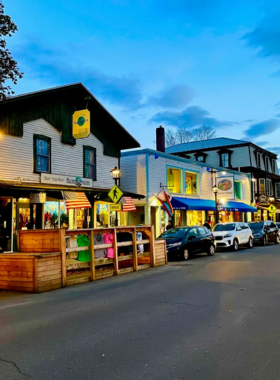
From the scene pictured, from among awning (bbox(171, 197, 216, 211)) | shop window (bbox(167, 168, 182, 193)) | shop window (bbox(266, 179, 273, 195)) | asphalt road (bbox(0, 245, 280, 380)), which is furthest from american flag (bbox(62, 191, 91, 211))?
shop window (bbox(266, 179, 273, 195))

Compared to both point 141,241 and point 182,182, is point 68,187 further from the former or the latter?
point 182,182

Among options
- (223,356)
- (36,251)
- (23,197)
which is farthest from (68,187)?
(223,356)

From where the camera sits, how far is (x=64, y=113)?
18969 millimetres

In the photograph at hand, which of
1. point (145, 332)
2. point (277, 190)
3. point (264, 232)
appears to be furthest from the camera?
point (277, 190)

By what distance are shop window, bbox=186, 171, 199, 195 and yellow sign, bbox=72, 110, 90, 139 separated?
14383mm

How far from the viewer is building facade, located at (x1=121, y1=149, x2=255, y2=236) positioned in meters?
25.4

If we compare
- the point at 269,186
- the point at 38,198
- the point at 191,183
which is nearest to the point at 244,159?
the point at 269,186

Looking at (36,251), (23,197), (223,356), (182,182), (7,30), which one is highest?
(7,30)

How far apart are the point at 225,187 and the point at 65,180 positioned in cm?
1664

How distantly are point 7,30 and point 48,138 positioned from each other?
7.07 m

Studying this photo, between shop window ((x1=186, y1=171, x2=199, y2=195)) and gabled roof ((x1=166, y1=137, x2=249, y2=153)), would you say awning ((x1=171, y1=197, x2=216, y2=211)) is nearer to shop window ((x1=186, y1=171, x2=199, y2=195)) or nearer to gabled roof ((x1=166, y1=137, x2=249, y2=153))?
shop window ((x1=186, y1=171, x2=199, y2=195))

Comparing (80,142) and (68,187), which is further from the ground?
(80,142)

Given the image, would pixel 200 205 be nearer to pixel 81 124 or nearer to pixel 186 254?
pixel 186 254

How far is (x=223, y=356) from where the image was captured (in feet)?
15.6
